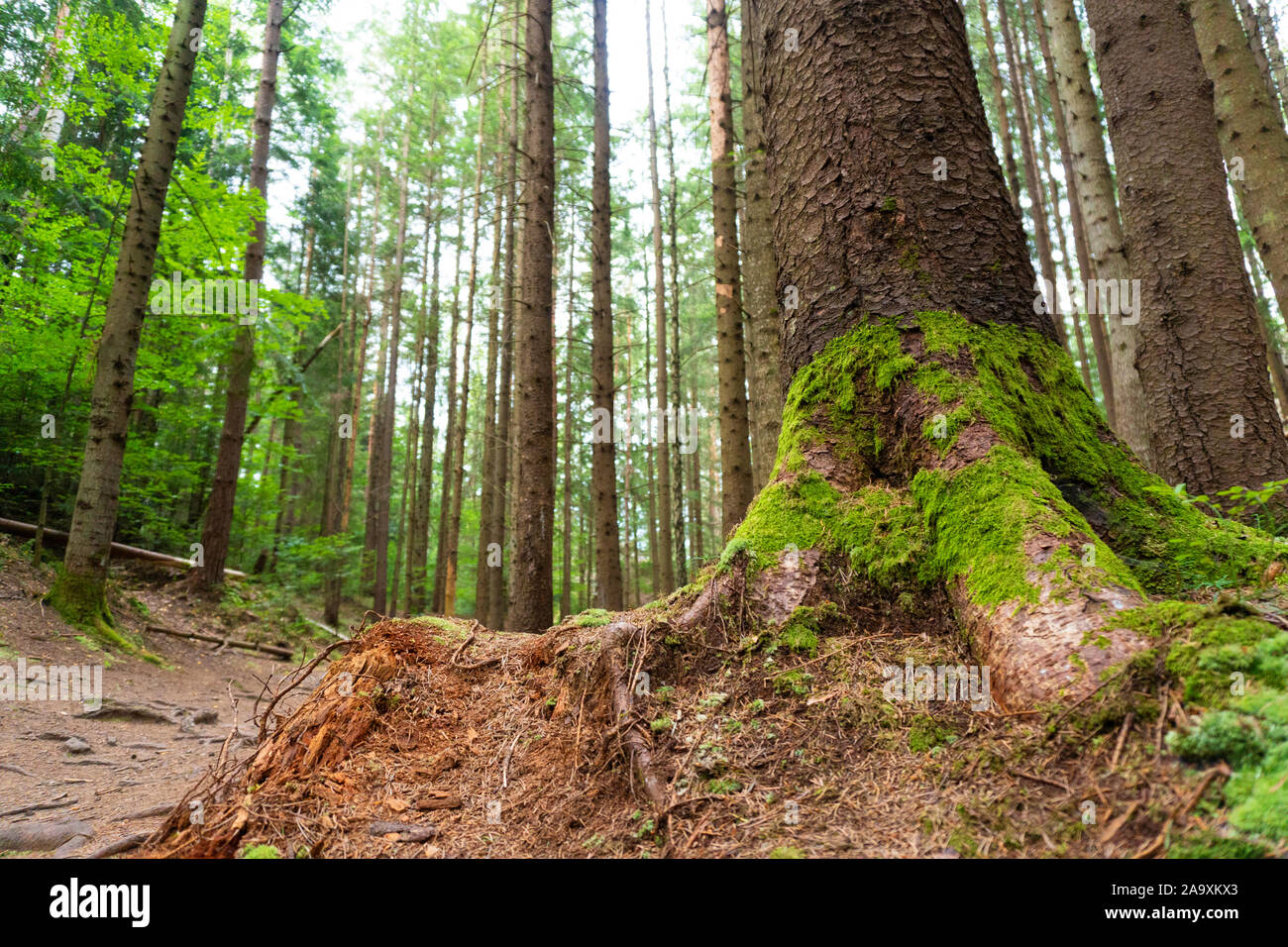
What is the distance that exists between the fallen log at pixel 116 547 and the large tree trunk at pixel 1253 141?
14767 millimetres

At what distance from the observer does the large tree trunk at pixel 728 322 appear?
9914 millimetres

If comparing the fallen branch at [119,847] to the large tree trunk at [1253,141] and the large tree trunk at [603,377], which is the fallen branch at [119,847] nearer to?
the large tree trunk at [603,377]

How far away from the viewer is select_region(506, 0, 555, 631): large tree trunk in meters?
7.68

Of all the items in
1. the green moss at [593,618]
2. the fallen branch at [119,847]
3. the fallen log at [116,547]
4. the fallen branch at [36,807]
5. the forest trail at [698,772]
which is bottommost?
the fallen branch at [36,807]

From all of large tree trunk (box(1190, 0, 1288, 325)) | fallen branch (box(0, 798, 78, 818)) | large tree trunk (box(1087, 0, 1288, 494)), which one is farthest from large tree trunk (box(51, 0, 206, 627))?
large tree trunk (box(1190, 0, 1288, 325))

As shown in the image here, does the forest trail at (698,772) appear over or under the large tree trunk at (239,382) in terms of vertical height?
under

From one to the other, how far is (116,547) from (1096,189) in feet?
52.0

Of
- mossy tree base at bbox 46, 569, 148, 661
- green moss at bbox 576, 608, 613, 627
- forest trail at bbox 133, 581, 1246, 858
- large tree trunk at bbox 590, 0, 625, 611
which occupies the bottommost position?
forest trail at bbox 133, 581, 1246, 858

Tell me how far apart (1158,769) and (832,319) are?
2.29m

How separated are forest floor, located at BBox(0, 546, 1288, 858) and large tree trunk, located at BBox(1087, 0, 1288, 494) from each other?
4.05m

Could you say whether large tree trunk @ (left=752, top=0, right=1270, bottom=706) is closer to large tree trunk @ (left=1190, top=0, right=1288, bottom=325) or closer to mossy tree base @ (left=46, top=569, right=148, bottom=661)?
large tree trunk @ (left=1190, top=0, right=1288, bottom=325)

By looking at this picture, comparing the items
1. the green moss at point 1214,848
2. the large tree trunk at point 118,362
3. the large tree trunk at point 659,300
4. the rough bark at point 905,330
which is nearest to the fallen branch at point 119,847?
the rough bark at point 905,330

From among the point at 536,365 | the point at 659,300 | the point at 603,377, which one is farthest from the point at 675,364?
the point at 536,365
